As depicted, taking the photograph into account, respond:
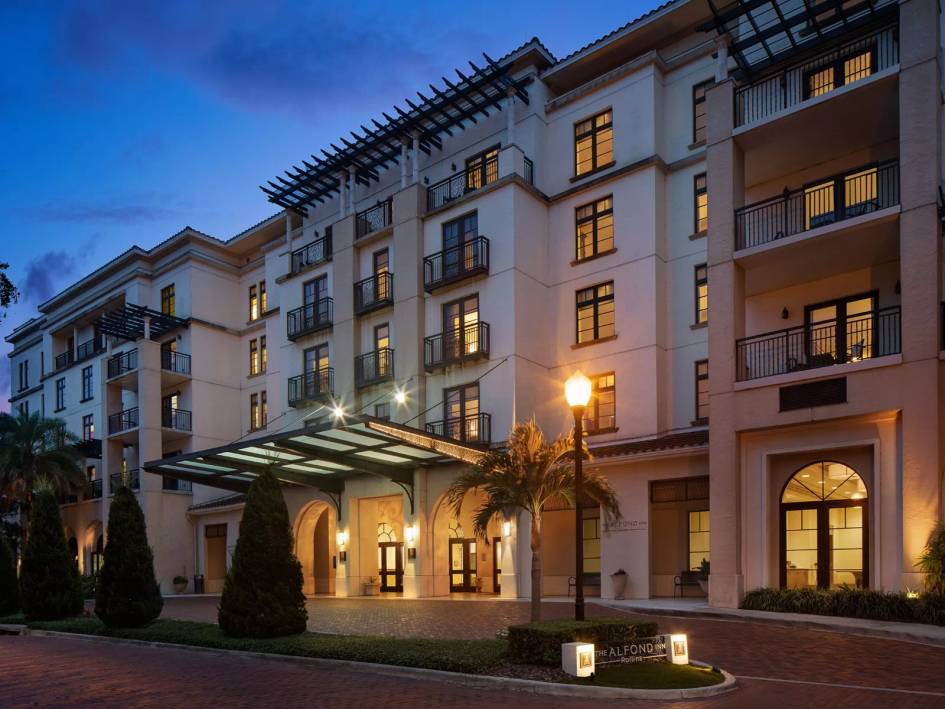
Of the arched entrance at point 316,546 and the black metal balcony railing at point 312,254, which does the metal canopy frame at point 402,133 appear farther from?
the arched entrance at point 316,546

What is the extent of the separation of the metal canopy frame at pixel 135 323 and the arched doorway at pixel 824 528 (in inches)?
1284

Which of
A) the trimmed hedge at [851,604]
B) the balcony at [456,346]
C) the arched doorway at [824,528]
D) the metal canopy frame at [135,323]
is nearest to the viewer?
the trimmed hedge at [851,604]

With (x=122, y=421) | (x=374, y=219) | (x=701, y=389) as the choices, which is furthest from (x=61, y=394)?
(x=701, y=389)

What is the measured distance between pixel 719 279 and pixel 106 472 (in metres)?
34.7

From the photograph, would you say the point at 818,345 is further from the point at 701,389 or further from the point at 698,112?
the point at 698,112

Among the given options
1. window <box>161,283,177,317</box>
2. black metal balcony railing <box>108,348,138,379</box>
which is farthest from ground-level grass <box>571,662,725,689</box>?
window <box>161,283,177,317</box>

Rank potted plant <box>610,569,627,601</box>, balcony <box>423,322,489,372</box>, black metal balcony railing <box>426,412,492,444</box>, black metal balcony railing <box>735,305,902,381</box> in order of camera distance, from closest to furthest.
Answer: black metal balcony railing <box>735,305,902,381</box> < potted plant <box>610,569,627,601</box> < black metal balcony railing <box>426,412,492,444</box> < balcony <box>423,322,489,372</box>

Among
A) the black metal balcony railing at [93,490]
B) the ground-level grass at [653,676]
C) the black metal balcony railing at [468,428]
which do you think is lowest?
the black metal balcony railing at [93,490]

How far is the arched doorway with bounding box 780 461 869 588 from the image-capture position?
20422mm

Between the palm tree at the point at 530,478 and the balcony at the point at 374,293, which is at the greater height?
the balcony at the point at 374,293

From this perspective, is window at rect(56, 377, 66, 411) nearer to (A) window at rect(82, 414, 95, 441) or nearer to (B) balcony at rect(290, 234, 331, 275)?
(A) window at rect(82, 414, 95, 441)

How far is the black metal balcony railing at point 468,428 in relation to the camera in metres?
29.7

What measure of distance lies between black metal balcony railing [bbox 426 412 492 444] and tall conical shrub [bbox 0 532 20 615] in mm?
13775

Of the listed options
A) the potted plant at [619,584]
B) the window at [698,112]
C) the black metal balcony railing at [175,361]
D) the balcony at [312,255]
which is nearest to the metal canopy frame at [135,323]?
the black metal balcony railing at [175,361]
